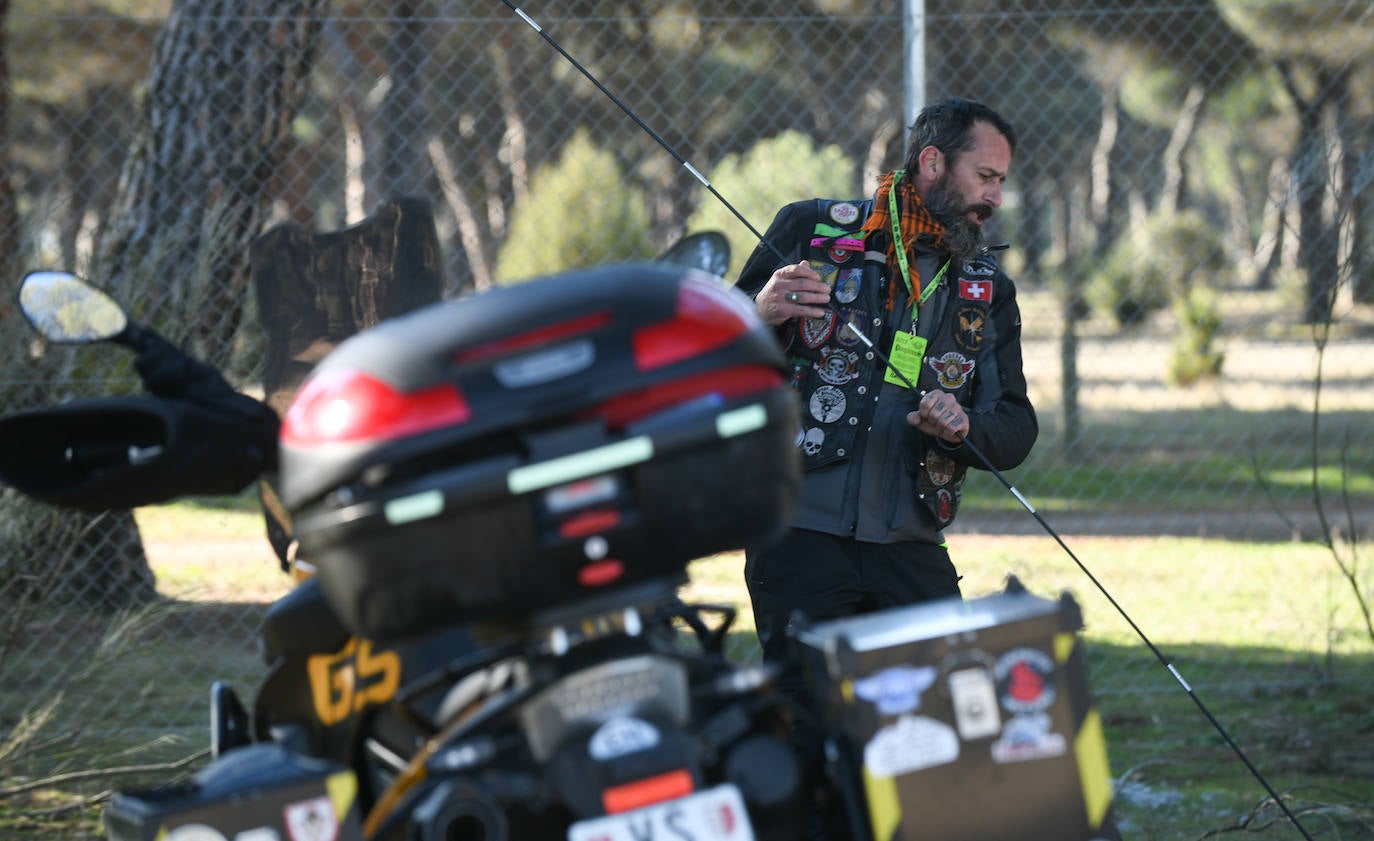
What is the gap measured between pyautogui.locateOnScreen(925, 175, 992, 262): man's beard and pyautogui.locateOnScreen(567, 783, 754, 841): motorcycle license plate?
1809 mm

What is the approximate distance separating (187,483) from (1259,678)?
544cm

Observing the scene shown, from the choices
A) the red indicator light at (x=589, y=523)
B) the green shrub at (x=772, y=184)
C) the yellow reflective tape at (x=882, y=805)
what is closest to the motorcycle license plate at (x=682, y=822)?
the yellow reflective tape at (x=882, y=805)

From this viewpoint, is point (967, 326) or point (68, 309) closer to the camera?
point (68, 309)

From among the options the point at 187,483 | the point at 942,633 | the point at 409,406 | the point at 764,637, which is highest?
the point at 409,406

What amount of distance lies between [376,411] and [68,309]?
0.78m

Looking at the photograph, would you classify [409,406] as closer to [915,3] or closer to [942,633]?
[942,633]

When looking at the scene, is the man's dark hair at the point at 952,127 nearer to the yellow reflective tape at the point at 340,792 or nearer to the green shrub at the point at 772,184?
the yellow reflective tape at the point at 340,792

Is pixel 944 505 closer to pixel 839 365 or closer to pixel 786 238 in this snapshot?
pixel 839 365

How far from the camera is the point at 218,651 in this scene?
258 inches

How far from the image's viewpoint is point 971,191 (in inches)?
139

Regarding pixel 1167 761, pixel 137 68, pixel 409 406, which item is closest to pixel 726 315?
pixel 409 406

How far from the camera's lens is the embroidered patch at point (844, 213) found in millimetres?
3590

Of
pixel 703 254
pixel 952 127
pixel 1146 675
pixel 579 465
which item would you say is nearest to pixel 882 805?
pixel 579 465

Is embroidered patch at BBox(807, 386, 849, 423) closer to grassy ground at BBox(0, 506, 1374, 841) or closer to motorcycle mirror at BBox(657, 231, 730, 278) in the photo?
motorcycle mirror at BBox(657, 231, 730, 278)
